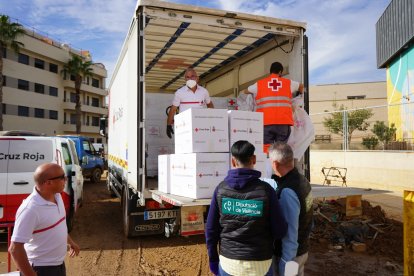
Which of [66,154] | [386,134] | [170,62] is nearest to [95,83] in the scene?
[386,134]

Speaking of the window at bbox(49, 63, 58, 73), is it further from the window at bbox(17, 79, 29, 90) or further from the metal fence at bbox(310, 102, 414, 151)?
the metal fence at bbox(310, 102, 414, 151)

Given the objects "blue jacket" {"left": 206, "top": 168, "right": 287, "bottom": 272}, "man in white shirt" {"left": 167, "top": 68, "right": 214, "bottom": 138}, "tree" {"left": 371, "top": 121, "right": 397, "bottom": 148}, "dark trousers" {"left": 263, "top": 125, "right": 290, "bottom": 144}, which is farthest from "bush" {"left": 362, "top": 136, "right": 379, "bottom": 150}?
"blue jacket" {"left": 206, "top": 168, "right": 287, "bottom": 272}

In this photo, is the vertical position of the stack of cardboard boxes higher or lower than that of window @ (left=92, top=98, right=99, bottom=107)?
lower

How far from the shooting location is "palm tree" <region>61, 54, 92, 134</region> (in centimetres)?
4503

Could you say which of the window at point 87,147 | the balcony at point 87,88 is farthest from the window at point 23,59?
the window at point 87,147

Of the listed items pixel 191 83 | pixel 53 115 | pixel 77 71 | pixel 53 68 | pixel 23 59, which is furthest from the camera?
pixel 77 71

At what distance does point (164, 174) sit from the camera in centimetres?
509

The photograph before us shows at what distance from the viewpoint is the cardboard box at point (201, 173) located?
4238 mm

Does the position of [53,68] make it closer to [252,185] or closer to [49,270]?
[49,270]

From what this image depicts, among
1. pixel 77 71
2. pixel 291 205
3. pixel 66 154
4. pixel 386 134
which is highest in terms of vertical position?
pixel 77 71

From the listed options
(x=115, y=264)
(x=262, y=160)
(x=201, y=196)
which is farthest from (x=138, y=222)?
(x=262, y=160)

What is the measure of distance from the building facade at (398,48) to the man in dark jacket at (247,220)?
17.4m

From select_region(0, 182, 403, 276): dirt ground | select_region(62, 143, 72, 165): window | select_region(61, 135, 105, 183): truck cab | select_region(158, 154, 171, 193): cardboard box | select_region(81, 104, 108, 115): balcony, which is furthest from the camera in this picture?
select_region(81, 104, 108, 115): balcony

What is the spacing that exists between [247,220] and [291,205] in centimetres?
40
